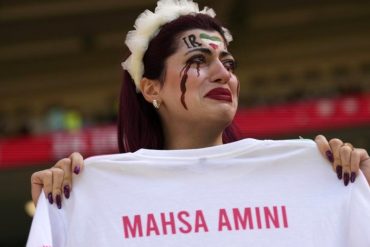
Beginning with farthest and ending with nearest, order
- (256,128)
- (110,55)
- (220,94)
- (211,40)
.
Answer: (110,55) → (256,128) → (211,40) → (220,94)

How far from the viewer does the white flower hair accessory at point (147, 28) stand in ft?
7.60

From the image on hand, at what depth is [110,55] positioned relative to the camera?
1446 cm

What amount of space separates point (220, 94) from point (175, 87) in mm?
138

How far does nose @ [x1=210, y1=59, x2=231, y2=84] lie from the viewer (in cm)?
219

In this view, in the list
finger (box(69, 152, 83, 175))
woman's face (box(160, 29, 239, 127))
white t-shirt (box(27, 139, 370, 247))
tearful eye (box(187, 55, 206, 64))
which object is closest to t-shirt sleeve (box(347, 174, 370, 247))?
white t-shirt (box(27, 139, 370, 247))

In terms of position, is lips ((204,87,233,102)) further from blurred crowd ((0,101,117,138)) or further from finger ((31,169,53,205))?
blurred crowd ((0,101,117,138))

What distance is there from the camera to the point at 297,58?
13945 mm

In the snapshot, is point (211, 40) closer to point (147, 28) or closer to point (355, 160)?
point (147, 28)

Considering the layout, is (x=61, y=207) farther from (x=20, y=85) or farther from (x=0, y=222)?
(x=20, y=85)

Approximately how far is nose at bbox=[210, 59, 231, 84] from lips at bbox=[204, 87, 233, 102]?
28mm

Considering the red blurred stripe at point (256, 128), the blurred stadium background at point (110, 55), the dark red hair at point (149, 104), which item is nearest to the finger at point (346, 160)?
the dark red hair at point (149, 104)

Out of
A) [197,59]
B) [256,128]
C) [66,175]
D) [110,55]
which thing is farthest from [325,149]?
[110,55]

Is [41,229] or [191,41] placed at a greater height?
[191,41]

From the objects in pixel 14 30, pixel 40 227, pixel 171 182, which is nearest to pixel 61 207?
pixel 40 227
